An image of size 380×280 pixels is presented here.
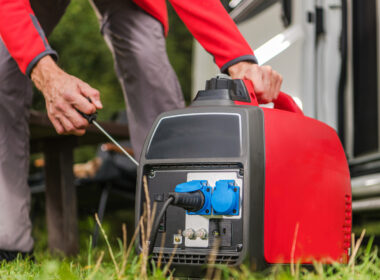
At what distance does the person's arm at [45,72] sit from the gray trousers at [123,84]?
20 cm

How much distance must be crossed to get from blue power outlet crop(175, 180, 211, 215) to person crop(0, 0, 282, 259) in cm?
26

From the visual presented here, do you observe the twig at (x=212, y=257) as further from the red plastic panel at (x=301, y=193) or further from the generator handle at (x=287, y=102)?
the generator handle at (x=287, y=102)

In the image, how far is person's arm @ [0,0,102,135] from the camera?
111cm

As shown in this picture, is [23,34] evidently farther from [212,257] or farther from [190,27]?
[212,257]

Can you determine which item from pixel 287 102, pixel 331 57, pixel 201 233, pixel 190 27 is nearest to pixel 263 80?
pixel 287 102

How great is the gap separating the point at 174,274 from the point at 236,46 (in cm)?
50

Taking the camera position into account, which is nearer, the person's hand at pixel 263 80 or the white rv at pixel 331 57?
the person's hand at pixel 263 80

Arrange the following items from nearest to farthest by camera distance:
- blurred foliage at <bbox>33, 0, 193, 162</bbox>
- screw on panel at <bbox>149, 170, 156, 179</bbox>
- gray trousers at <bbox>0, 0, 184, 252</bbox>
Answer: screw on panel at <bbox>149, 170, 156, 179</bbox>
gray trousers at <bbox>0, 0, 184, 252</bbox>
blurred foliage at <bbox>33, 0, 193, 162</bbox>

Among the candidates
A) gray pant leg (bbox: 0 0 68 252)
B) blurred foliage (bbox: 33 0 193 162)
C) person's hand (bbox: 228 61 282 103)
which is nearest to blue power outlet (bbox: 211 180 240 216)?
person's hand (bbox: 228 61 282 103)

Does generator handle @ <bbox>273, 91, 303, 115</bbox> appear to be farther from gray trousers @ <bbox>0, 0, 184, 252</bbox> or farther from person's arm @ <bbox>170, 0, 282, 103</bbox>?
gray trousers @ <bbox>0, 0, 184, 252</bbox>

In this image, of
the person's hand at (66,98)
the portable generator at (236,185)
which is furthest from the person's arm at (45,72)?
the portable generator at (236,185)

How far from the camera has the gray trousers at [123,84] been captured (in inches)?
53.1

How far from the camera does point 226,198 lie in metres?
0.94

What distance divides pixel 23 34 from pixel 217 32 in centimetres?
41
